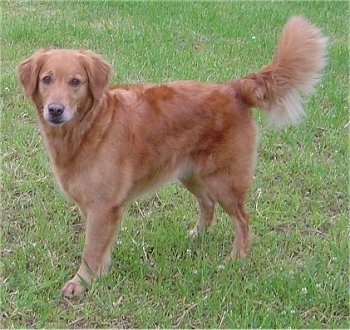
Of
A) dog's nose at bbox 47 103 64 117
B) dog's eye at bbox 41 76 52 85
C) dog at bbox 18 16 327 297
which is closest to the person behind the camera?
dog's nose at bbox 47 103 64 117

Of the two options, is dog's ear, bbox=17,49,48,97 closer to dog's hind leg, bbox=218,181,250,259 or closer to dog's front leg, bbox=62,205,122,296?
dog's front leg, bbox=62,205,122,296

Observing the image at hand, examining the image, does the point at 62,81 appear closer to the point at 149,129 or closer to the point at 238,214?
the point at 149,129

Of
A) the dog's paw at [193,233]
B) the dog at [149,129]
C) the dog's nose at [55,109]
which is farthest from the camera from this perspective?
the dog's paw at [193,233]

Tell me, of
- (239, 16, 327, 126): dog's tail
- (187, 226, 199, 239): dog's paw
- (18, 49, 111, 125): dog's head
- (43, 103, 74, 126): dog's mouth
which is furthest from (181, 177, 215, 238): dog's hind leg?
(43, 103, 74, 126): dog's mouth

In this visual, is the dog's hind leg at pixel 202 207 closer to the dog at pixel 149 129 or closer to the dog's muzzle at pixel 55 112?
the dog at pixel 149 129

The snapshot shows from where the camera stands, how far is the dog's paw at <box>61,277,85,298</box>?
4.29 m

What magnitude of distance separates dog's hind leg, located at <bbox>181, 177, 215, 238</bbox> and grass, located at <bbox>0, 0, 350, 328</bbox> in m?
0.09

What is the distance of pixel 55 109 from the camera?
407cm

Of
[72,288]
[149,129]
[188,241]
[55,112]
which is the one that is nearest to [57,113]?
[55,112]

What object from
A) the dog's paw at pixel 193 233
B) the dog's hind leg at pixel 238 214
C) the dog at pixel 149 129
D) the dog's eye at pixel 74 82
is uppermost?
the dog's eye at pixel 74 82

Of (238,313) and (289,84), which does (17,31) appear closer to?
(289,84)

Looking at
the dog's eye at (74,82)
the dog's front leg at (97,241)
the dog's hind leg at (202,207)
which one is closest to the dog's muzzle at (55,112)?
the dog's eye at (74,82)

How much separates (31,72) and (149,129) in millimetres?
812

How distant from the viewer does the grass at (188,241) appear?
415 centimetres
